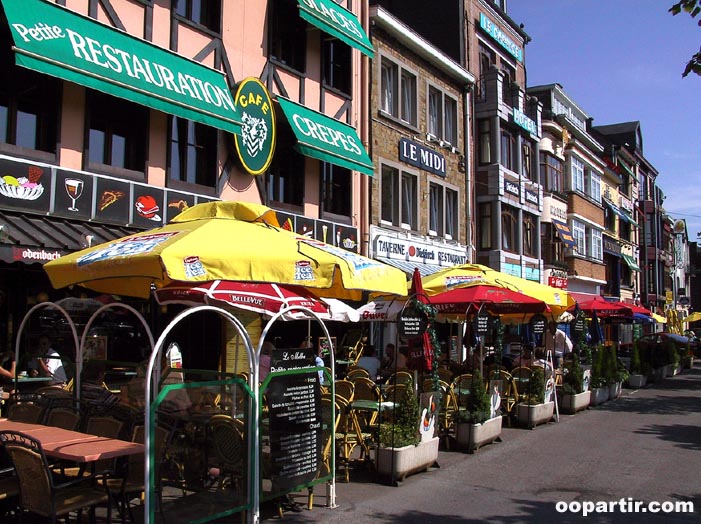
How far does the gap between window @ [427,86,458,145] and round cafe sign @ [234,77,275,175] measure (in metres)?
8.49

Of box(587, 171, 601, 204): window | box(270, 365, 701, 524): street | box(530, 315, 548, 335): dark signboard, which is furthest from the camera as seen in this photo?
box(587, 171, 601, 204): window

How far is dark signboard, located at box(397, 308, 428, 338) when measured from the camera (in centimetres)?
827

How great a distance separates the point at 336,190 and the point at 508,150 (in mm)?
11687

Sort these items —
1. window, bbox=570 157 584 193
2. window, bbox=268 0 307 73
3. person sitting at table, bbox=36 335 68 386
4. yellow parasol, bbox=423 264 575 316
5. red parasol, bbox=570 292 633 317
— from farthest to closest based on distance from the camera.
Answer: window, bbox=570 157 584 193, red parasol, bbox=570 292 633 317, window, bbox=268 0 307 73, yellow parasol, bbox=423 264 575 316, person sitting at table, bbox=36 335 68 386

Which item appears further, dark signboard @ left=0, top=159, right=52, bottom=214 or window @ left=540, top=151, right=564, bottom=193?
window @ left=540, top=151, right=564, bottom=193

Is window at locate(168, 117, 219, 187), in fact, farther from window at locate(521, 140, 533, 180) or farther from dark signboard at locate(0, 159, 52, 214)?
window at locate(521, 140, 533, 180)

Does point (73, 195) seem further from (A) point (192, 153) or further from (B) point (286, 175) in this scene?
(B) point (286, 175)

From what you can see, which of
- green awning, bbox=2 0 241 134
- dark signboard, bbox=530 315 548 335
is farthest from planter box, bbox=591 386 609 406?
green awning, bbox=2 0 241 134

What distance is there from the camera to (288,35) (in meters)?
16.0

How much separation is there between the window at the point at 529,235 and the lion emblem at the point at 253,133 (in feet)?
54.2

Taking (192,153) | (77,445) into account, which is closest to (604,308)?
(192,153)

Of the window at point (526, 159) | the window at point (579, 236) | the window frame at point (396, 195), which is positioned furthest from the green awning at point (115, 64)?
the window at point (579, 236)

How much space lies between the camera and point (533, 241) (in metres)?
29.2

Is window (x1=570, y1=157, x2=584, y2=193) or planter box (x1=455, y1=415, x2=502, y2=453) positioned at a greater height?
window (x1=570, y1=157, x2=584, y2=193)
